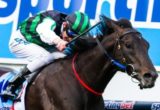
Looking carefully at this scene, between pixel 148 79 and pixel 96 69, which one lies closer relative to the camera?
pixel 148 79

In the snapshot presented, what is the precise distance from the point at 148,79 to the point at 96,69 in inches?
26.9

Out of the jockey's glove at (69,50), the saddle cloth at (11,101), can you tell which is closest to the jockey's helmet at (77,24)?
the jockey's glove at (69,50)

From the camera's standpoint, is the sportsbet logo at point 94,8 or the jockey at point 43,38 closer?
the jockey at point 43,38

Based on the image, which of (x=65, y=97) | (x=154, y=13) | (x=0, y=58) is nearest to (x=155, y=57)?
(x=154, y=13)

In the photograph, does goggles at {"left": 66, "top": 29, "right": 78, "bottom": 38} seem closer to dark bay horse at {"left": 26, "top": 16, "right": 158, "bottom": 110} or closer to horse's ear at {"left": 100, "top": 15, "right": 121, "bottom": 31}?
dark bay horse at {"left": 26, "top": 16, "right": 158, "bottom": 110}

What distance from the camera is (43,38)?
643 cm

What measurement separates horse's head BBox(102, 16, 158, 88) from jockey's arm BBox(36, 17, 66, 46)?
44 centimetres

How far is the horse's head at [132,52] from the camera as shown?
226 inches

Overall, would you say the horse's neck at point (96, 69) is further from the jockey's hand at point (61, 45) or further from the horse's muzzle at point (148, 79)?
the horse's muzzle at point (148, 79)

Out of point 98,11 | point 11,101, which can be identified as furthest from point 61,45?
point 98,11

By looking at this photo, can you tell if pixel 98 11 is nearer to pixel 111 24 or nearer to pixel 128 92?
pixel 128 92

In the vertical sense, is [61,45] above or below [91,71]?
above

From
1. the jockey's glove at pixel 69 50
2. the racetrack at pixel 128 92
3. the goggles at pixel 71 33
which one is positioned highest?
the goggles at pixel 71 33

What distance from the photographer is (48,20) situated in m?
6.60
